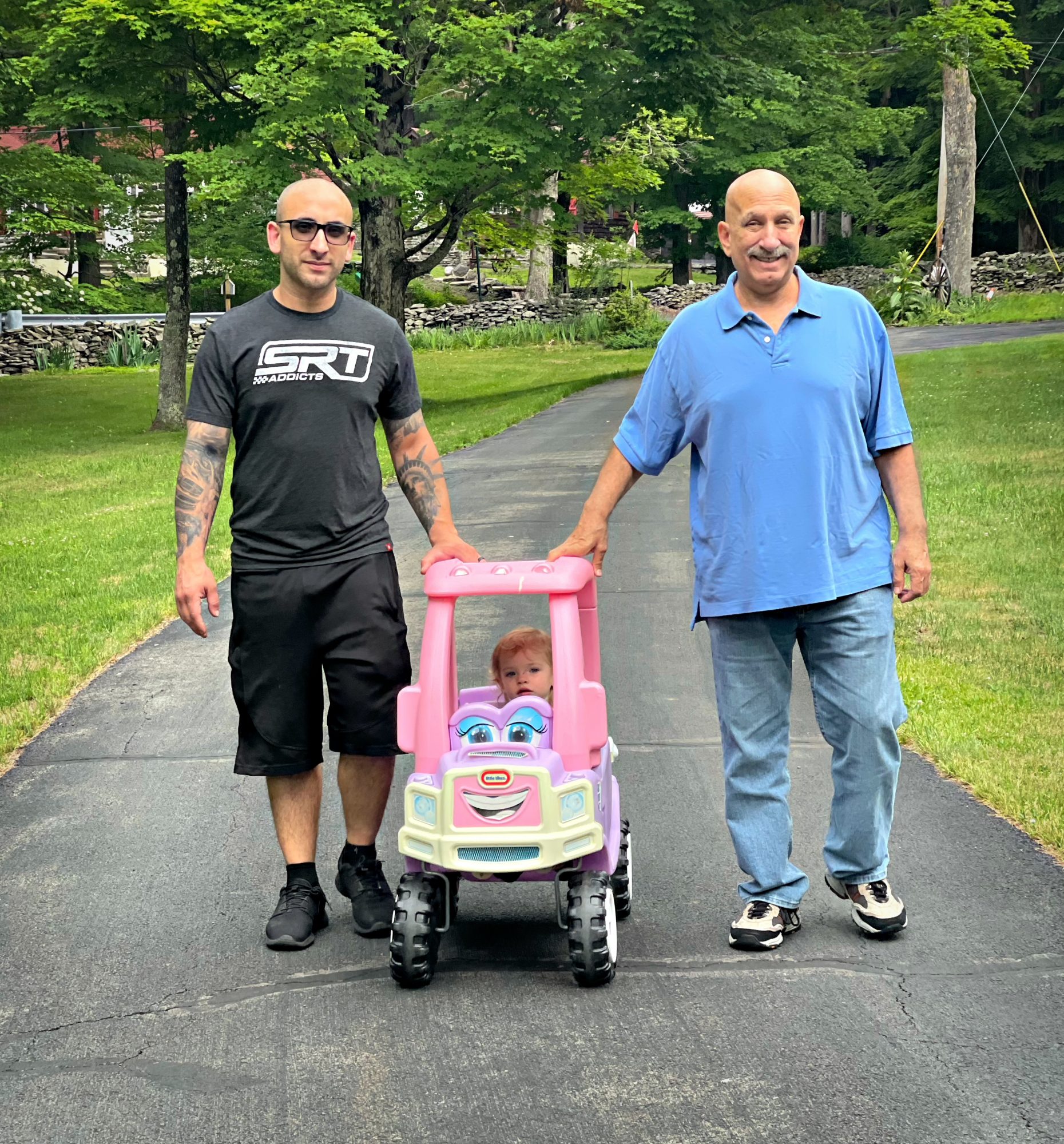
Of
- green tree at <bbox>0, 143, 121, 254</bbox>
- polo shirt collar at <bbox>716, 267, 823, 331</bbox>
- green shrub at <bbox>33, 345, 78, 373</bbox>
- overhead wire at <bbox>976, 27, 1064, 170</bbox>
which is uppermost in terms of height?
overhead wire at <bbox>976, 27, 1064, 170</bbox>

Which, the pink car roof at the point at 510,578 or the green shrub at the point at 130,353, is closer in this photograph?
the pink car roof at the point at 510,578

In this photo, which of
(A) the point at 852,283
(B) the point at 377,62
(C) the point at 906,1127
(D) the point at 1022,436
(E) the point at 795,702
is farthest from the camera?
(A) the point at 852,283

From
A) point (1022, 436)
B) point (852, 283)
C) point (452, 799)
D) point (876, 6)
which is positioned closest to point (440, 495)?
point (452, 799)

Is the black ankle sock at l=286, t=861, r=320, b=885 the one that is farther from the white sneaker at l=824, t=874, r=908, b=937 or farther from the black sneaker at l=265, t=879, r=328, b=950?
the white sneaker at l=824, t=874, r=908, b=937

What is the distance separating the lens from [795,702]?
7316 mm

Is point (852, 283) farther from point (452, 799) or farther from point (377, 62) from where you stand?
point (452, 799)

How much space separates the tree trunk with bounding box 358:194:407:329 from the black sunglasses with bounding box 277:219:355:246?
2134 cm

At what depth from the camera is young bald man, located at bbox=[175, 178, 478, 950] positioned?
14.2 ft

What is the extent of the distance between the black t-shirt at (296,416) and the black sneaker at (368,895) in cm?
95

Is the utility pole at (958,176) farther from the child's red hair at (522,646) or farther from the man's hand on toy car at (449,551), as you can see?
the child's red hair at (522,646)

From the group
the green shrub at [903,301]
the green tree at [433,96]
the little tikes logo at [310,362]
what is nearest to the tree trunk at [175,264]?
the green tree at [433,96]

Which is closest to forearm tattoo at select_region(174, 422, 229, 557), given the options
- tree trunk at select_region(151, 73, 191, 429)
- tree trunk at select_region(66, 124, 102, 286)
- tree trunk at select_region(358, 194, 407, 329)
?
tree trunk at select_region(151, 73, 191, 429)

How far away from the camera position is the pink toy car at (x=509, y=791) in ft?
12.8

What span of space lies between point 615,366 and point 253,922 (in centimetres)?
2989
